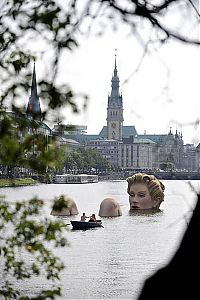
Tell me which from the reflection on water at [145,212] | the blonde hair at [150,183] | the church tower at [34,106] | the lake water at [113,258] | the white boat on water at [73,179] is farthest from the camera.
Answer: the white boat on water at [73,179]

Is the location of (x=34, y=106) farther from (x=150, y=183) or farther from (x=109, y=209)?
(x=150, y=183)

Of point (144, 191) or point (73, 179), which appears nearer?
point (144, 191)

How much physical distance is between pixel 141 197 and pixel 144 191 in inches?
19.9

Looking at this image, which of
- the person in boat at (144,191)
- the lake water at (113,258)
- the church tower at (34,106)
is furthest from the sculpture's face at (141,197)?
the church tower at (34,106)

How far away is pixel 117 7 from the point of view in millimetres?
3279

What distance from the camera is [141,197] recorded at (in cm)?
4825

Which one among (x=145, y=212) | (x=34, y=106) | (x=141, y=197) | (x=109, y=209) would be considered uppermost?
(x=34, y=106)

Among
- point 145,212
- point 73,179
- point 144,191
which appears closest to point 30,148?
point 145,212

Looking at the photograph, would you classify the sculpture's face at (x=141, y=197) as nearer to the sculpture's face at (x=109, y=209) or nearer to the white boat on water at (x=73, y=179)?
the sculpture's face at (x=109, y=209)

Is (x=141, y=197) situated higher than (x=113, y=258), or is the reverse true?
(x=141, y=197)

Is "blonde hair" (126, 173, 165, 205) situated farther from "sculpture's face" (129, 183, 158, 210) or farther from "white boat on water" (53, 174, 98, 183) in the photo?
"white boat on water" (53, 174, 98, 183)

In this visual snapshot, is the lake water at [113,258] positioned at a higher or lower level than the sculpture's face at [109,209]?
lower

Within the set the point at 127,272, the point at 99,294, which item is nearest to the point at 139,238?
the point at 127,272

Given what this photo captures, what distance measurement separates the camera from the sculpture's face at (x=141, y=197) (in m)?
47.9
